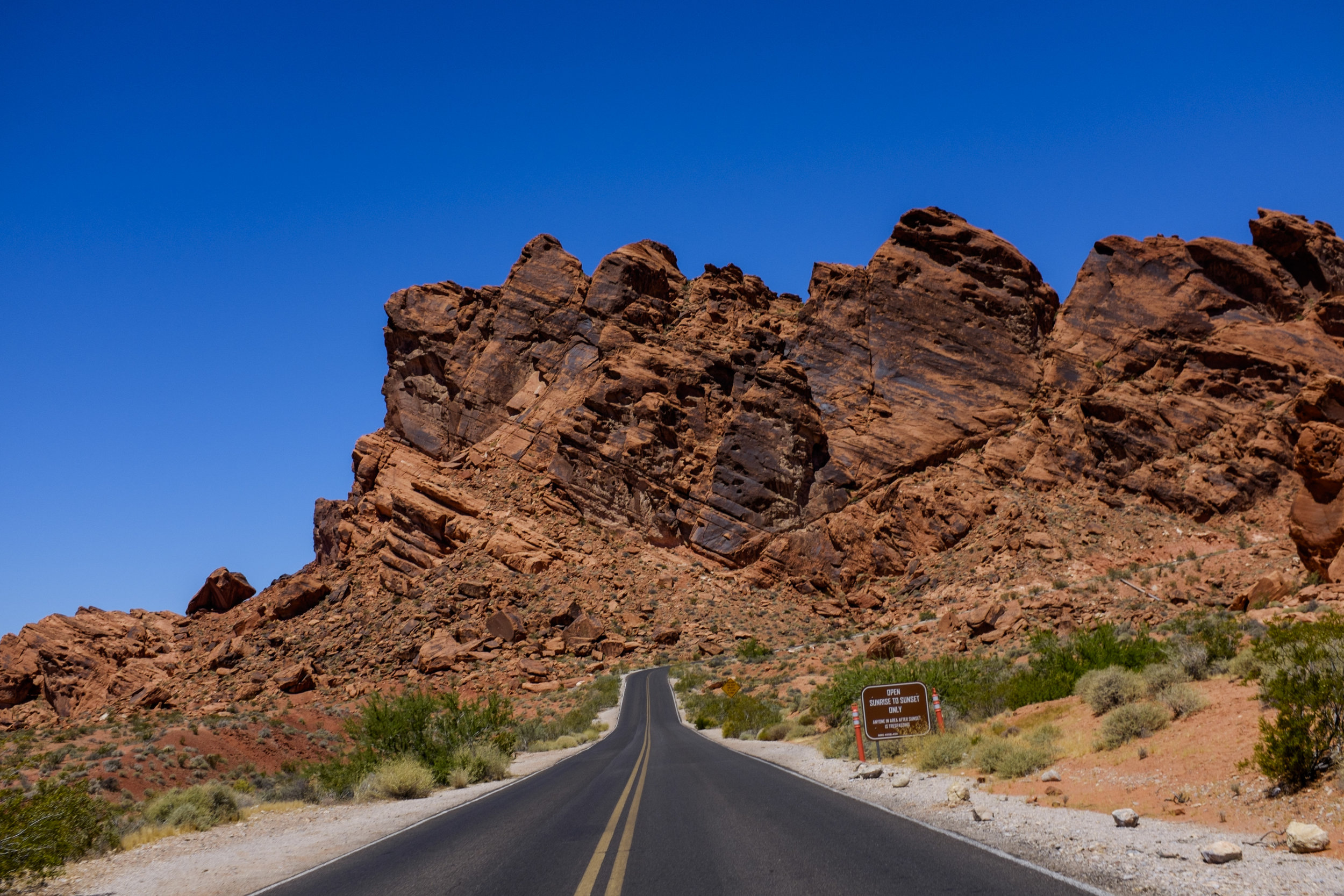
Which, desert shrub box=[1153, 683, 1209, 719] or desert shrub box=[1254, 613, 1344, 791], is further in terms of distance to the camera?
desert shrub box=[1153, 683, 1209, 719]

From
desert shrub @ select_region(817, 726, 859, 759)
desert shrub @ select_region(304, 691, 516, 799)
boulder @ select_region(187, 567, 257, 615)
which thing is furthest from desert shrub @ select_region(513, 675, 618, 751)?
boulder @ select_region(187, 567, 257, 615)

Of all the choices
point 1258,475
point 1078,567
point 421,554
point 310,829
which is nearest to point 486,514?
point 421,554

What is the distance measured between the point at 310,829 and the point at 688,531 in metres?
58.2

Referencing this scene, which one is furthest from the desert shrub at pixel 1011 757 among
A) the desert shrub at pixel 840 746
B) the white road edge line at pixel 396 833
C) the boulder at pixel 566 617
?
the boulder at pixel 566 617

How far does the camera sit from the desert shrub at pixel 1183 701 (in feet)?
38.1

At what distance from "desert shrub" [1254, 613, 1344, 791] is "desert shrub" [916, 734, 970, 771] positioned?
5942 millimetres

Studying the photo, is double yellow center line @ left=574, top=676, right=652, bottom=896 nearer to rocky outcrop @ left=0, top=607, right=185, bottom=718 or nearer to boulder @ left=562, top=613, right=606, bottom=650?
boulder @ left=562, top=613, right=606, bottom=650

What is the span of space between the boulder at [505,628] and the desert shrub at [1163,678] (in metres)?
47.9

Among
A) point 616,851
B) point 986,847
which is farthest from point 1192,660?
point 616,851

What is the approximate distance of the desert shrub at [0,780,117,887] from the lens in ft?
29.6

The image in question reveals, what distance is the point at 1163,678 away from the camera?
1387cm

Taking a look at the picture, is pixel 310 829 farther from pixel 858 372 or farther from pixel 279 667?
pixel 858 372

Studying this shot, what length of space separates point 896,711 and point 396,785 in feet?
36.9

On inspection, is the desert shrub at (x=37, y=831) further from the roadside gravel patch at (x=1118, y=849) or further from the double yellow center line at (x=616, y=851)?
the roadside gravel patch at (x=1118, y=849)
